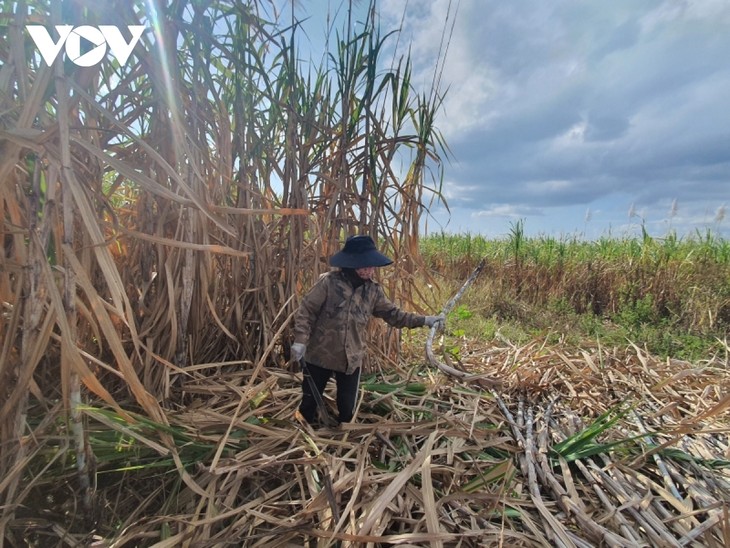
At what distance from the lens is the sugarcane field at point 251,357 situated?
1.11m

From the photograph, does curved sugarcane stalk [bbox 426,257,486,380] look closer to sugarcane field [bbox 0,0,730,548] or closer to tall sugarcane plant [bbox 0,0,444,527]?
sugarcane field [bbox 0,0,730,548]

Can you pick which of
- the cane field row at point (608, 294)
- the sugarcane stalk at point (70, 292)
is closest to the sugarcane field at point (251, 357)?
the sugarcane stalk at point (70, 292)

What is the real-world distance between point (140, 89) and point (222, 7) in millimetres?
A: 598

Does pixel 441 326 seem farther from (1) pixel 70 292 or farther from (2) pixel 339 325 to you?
(1) pixel 70 292

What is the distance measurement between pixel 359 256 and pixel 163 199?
102 cm

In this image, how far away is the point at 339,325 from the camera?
1.94 meters

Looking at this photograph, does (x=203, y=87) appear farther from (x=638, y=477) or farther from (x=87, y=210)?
(x=638, y=477)

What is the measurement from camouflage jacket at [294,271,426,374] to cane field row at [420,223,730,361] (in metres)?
1.92

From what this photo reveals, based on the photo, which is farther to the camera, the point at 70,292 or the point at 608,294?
the point at 608,294

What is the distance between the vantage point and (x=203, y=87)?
6.05ft

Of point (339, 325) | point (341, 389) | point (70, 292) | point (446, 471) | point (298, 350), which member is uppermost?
point (70, 292)

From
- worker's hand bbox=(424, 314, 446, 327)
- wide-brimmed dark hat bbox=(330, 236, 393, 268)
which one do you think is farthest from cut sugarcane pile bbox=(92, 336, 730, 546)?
wide-brimmed dark hat bbox=(330, 236, 393, 268)

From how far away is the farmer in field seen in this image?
6.28 feet

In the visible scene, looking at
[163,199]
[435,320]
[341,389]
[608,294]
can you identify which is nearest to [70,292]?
[163,199]
